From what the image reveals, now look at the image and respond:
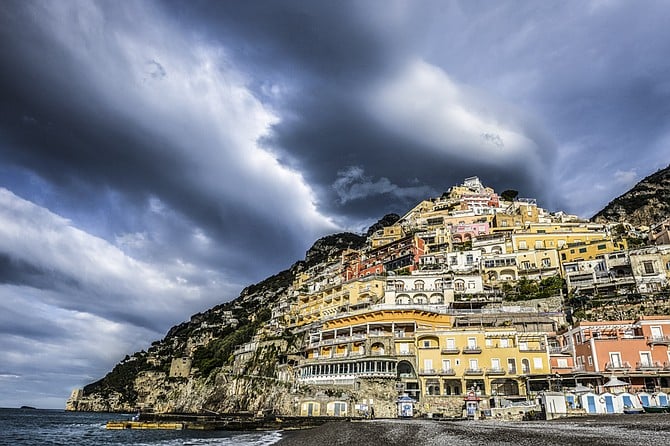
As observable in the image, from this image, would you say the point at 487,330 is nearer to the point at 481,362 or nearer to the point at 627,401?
the point at 481,362

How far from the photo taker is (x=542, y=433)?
78.5ft

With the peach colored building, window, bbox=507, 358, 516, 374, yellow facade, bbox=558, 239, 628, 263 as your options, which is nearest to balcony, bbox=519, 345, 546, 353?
window, bbox=507, 358, 516, 374

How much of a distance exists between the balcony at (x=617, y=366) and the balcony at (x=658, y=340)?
323 cm

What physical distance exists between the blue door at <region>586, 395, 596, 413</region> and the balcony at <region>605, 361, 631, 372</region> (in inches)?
331

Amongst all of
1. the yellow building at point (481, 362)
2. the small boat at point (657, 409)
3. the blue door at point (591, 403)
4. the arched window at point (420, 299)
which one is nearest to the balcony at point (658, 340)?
the yellow building at point (481, 362)

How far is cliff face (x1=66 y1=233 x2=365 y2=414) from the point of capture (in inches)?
2904

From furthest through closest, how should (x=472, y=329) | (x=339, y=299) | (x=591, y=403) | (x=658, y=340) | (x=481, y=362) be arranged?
1. (x=339, y=299)
2. (x=472, y=329)
3. (x=481, y=362)
4. (x=658, y=340)
5. (x=591, y=403)

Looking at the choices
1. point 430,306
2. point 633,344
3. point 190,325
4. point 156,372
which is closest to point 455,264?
point 430,306

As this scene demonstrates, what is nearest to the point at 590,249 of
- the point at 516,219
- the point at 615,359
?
the point at 516,219

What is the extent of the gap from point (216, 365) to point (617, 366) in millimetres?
80354

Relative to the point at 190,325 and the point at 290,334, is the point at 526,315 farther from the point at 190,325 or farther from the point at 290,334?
the point at 190,325

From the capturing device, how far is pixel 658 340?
43438 mm

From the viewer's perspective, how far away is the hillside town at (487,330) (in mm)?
43781

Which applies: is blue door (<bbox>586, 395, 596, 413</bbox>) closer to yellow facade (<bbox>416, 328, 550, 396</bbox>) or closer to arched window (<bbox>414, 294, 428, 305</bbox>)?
yellow facade (<bbox>416, 328, 550, 396</bbox>)
